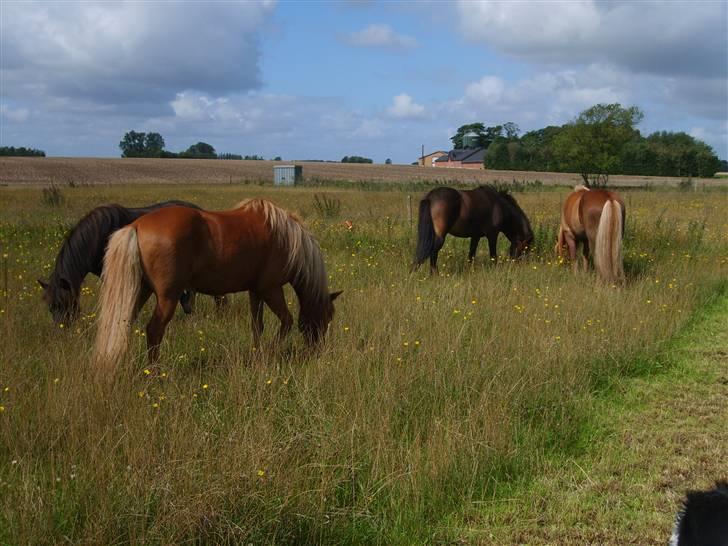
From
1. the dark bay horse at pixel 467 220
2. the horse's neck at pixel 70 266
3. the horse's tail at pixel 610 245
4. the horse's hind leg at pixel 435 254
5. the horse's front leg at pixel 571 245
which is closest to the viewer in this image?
the horse's neck at pixel 70 266

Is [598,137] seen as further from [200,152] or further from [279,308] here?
[200,152]

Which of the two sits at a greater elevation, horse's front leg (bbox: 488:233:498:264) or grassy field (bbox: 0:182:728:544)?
horse's front leg (bbox: 488:233:498:264)

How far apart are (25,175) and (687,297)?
1980 inches

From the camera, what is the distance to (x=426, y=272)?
10.1 metres

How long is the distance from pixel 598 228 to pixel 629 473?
19.2 feet

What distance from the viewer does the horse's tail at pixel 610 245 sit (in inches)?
356

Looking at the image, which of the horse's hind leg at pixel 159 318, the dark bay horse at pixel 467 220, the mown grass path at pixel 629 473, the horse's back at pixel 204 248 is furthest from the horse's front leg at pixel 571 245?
the horse's hind leg at pixel 159 318

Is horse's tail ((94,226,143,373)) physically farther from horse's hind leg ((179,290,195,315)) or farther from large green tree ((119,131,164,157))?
large green tree ((119,131,164,157))

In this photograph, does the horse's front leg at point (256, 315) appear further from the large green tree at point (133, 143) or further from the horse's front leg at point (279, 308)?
the large green tree at point (133, 143)

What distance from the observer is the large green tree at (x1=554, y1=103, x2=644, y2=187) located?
48.9 m

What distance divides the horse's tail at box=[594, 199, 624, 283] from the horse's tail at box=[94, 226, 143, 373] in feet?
21.8

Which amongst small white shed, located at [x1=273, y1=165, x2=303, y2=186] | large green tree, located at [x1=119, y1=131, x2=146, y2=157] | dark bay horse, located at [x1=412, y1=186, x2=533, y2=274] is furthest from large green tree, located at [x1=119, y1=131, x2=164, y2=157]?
dark bay horse, located at [x1=412, y1=186, x2=533, y2=274]

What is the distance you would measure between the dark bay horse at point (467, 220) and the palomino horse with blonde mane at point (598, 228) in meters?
0.86

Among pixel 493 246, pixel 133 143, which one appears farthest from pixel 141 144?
pixel 493 246
